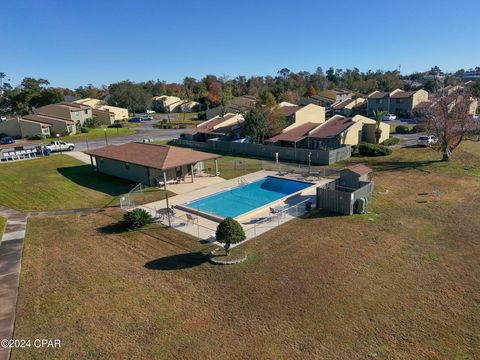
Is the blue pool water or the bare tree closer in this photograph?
the blue pool water

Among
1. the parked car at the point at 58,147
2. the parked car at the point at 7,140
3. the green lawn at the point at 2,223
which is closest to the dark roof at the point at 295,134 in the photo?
the parked car at the point at 58,147

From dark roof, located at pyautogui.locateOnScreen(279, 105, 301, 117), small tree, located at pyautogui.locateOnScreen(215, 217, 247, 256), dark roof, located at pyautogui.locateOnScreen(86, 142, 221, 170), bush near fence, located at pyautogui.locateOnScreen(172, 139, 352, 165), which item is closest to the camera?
small tree, located at pyautogui.locateOnScreen(215, 217, 247, 256)

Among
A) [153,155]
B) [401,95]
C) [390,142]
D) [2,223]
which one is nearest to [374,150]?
[390,142]

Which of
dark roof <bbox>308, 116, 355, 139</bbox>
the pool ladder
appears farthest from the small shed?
dark roof <bbox>308, 116, 355, 139</bbox>

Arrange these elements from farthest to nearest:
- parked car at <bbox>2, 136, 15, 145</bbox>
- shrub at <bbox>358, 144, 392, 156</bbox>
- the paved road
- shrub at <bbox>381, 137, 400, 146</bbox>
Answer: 1. parked car at <bbox>2, 136, 15, 145</bbox>
2. the paved road
3. shrub at <bbox>381, 137, 400, 146</bbox>
4. shrub at <bbox>358, 144, 392, 156</bbox>

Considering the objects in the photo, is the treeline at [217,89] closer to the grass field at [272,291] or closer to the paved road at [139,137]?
the paved road at [139,137]

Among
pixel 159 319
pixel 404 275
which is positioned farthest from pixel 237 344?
pixel 404 275

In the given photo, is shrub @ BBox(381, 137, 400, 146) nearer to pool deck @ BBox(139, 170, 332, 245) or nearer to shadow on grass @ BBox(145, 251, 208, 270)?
pool deck @ BBox(139, 170, 332, 245)

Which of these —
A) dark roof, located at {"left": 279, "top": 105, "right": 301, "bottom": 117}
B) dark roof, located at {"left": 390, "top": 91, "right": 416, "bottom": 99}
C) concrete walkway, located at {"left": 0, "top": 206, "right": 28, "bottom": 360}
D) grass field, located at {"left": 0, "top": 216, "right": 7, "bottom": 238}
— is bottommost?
concrete walkway, located at {"left": 0, "top": 206, "right": 28, "bottom": 360}
